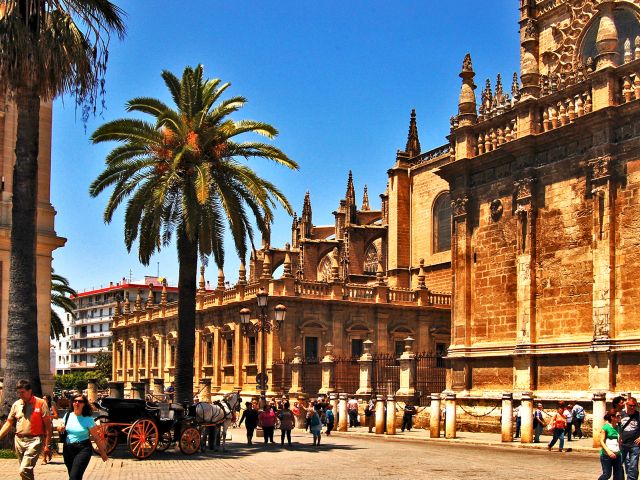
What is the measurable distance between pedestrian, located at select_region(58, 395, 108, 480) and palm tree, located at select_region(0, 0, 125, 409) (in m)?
7.01

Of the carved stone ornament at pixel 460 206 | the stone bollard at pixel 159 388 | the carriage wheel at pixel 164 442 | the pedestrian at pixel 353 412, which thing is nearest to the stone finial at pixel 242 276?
the stone bollard at pixel 159 388

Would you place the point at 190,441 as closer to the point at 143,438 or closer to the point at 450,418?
the point at 143,438

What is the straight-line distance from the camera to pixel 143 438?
16.6 meters

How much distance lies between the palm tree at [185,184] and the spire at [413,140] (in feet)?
88.0

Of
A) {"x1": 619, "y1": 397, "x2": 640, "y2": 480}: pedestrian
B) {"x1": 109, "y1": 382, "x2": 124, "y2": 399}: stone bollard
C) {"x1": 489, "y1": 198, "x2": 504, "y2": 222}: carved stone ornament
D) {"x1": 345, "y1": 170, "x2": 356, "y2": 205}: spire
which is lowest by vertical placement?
{"x1": 109, "y1": 382, "x2": 124, "y2": 399}: stone bollard

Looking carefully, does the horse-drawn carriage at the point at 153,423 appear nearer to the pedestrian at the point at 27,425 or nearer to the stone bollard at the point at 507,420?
the pedestrian at the point at 27,425

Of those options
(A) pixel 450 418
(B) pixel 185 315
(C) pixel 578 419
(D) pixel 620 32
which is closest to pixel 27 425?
(B) pixel 185 315

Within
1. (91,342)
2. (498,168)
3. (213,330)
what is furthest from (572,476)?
(91,342)

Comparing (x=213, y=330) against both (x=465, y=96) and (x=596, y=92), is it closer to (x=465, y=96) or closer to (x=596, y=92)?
(x=465, y=96)

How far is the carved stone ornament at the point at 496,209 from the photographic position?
2611 centimetres

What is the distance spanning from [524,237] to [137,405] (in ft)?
41.7

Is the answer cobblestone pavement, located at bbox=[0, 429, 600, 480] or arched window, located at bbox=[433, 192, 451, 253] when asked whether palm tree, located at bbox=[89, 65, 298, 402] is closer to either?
cobblestone pavement, located at bbox=[0, 429, 600, 480]

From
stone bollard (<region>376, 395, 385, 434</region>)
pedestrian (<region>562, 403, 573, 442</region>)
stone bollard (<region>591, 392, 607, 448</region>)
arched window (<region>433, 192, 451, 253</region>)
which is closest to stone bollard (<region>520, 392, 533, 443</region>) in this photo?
pedestrian (<region>562, 403, 573, 442</region>)

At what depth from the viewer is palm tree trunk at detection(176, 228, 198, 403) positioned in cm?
2088
